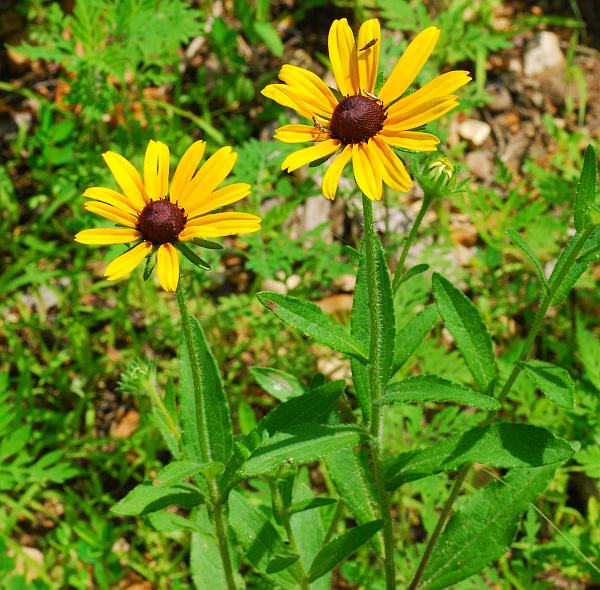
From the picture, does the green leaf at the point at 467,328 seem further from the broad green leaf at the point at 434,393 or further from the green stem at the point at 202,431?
the green stem at the point at 202,431

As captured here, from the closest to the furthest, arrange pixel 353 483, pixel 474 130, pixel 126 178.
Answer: pixel 126 178, pixel 353 483, pixel 474 130

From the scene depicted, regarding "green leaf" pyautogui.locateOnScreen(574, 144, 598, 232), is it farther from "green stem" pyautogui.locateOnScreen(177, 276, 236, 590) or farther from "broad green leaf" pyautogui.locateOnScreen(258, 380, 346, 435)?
"green stem" pyautogui.locateOnScreen(177, 276, 236, 590)

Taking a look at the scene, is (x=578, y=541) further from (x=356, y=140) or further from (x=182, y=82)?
(x=182, y=82)

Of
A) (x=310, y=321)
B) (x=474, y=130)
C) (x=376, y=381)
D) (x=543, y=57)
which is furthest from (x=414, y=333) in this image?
(x=543, y=57)

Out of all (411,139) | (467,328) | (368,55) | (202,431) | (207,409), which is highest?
(368,55)

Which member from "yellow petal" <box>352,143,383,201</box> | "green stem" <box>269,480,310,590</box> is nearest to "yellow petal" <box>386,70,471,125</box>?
"yellow petal" <box>352,143,383,201</box>

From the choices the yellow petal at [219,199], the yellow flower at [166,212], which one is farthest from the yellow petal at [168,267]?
the yellow petal at [219,199]

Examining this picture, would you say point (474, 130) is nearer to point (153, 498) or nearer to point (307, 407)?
point (307, 407)
